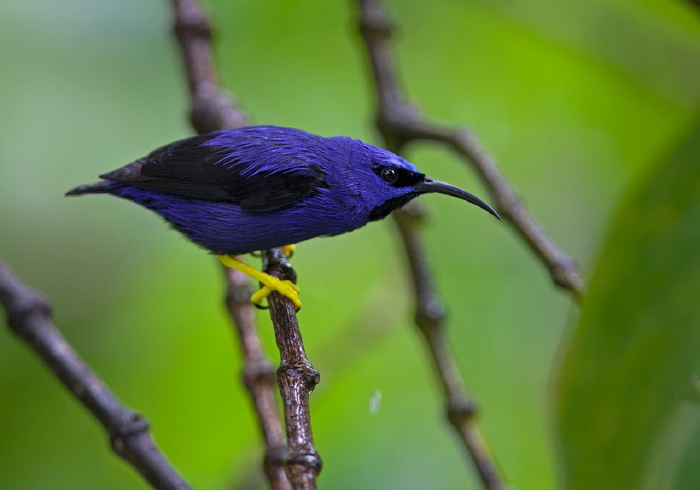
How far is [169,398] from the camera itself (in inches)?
156

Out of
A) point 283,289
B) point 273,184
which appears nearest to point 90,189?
point 273,184

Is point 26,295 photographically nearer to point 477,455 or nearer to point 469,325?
point 477,455

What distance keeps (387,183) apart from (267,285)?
667 mm

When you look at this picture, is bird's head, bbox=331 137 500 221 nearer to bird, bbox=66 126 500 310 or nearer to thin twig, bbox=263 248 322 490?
bird, bbox=66 126 500 310

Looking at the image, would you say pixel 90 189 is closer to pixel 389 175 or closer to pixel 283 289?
pixel 283 289

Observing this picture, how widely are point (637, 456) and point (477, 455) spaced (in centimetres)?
156

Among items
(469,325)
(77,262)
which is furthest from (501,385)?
(77,262)

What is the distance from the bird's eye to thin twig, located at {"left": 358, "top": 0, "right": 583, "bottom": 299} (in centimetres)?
33

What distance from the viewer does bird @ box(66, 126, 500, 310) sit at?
3.21m

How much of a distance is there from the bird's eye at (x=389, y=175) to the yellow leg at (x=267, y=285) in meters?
0.59

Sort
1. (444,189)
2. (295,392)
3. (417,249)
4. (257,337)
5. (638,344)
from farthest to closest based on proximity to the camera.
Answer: (417,249), (444,189), (257,337), (295,392), (638,344)

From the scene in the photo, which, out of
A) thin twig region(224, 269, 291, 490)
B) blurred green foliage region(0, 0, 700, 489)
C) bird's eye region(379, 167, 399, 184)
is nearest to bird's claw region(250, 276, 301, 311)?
thin twig region(224, 269, 291, 490)

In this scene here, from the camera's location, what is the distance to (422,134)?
365 centimetres

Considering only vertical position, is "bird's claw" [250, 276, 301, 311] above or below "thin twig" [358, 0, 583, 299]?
below
